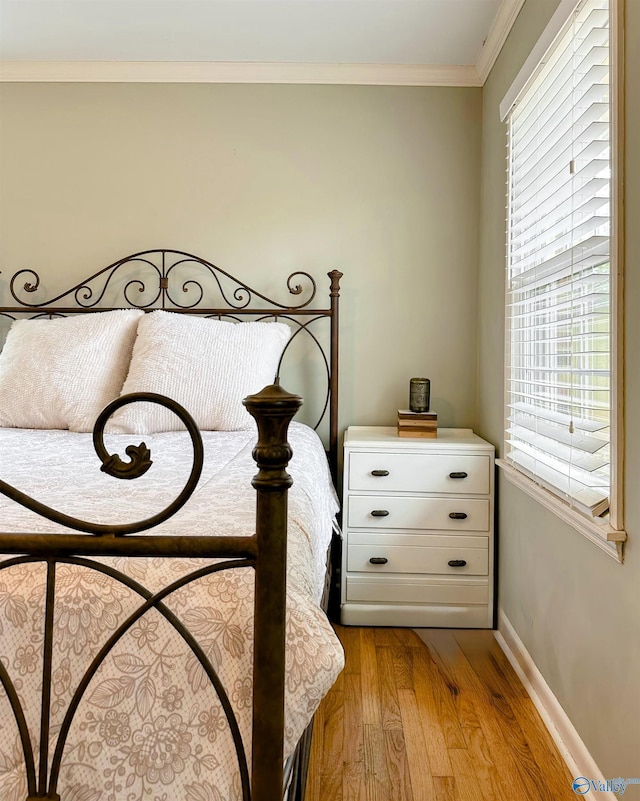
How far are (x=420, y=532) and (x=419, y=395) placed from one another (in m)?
0.58

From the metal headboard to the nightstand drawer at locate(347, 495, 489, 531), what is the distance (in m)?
0.47

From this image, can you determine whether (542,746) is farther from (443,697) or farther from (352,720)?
(352,720)

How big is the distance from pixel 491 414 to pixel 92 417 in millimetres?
1579

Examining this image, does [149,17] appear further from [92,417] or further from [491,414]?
[491,414]

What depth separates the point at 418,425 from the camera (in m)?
2.53

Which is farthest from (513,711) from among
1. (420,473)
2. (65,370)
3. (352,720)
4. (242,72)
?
(242,72)

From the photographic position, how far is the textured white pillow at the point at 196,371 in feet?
7.38

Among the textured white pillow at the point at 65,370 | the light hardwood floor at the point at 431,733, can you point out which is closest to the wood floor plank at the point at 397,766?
the light hardwood floor at the point at 431,733

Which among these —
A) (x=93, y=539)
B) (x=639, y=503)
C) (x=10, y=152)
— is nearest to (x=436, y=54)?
(x=10, y=152)

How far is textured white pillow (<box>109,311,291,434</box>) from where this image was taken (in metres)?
2.25

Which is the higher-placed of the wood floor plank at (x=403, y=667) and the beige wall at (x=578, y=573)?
the beige wall at (x=578, y=573)

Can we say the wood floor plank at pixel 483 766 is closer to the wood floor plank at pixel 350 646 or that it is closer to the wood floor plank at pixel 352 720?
the wood floor plank at pixel 352 720

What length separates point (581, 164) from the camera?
1.57m

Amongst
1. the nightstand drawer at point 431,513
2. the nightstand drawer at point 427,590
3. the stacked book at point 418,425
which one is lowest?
the nightstand drawer at point 427,590
